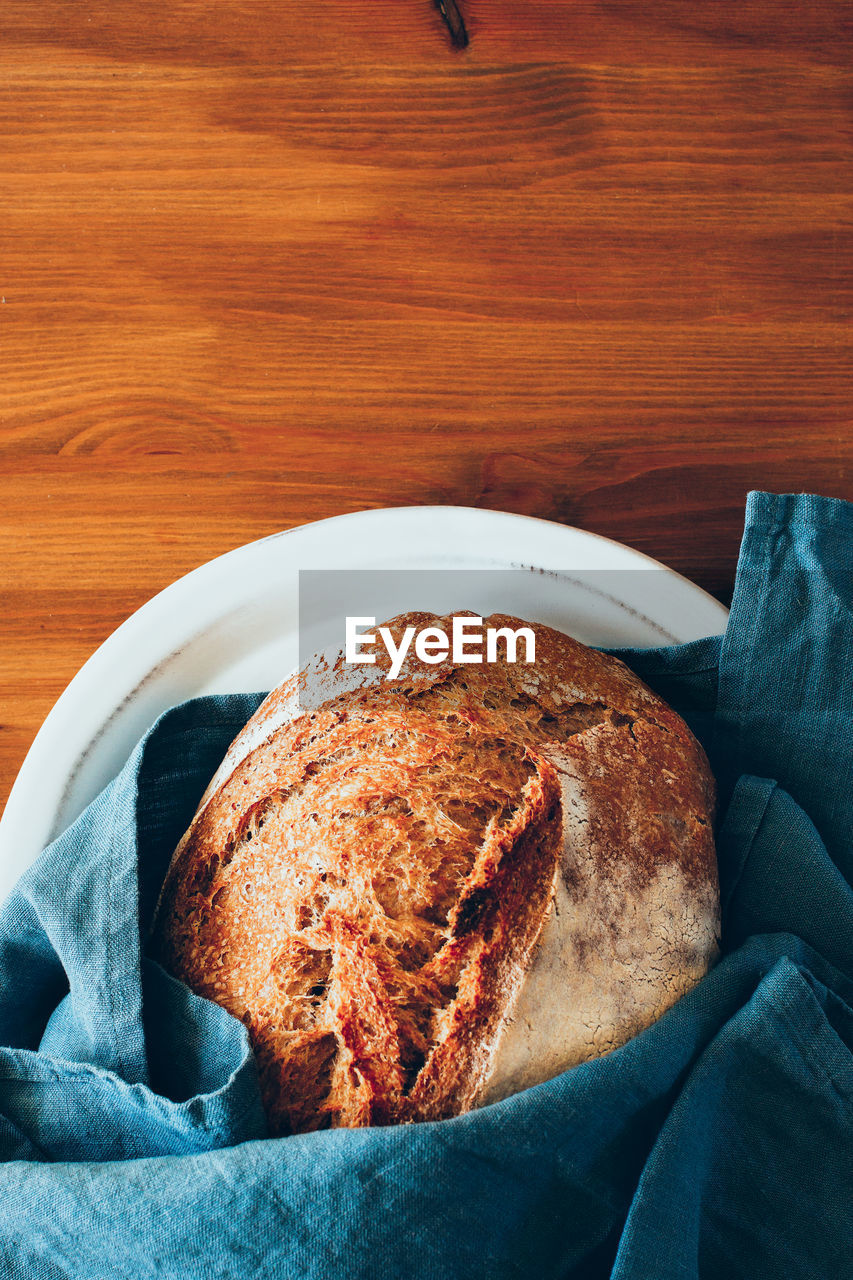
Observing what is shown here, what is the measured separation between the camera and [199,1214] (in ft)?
1.63

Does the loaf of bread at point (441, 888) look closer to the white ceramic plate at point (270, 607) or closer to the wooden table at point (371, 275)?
the white ceramic plate at point (270, 607)

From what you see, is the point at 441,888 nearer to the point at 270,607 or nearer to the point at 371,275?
the point at 270,607

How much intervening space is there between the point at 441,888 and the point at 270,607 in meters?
0.27

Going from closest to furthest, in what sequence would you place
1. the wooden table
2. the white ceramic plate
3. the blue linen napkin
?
the blue linen napkin → the white ceramic plate → the wooden table

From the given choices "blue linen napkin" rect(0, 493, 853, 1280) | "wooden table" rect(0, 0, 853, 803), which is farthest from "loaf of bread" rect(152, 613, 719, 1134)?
"wooden table" rect(0, 0, 853, 803)

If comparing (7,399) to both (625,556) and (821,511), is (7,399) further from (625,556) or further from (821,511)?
(821,511)

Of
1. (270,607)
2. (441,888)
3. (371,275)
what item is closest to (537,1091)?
(441,888)

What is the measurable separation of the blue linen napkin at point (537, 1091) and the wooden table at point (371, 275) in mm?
178

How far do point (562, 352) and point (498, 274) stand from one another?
0.10 meters

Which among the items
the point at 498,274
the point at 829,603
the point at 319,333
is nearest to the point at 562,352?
the point at 498,274

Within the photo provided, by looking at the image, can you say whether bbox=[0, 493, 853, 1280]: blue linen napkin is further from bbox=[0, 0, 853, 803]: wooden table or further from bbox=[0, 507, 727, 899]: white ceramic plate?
bbox=[0, 0, 853, 803]: wooden table

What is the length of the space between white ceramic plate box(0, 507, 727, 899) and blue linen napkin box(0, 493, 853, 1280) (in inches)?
1.6

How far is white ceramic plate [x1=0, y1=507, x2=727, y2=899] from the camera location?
69 cm

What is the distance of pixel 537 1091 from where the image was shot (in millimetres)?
521
